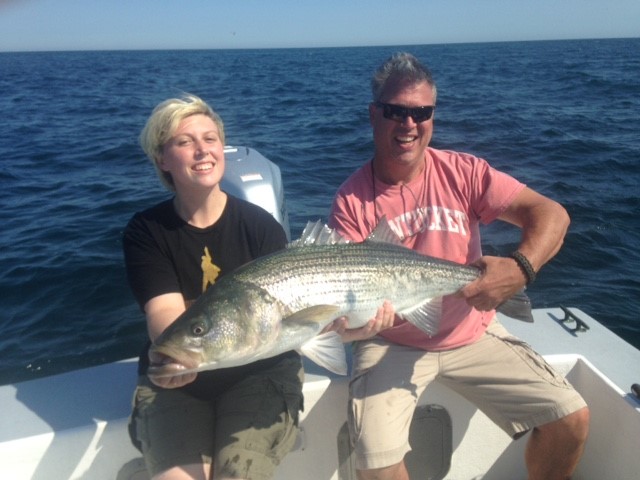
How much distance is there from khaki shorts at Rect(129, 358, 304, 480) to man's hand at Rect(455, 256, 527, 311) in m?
1.11

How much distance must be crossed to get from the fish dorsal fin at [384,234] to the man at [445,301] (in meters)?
0.29

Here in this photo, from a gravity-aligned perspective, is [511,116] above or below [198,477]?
below

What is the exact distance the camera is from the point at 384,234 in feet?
10.2

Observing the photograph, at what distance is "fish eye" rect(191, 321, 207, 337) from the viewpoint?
245cm

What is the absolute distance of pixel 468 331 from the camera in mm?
3387

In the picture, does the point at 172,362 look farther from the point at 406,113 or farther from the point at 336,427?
the point at 406,113

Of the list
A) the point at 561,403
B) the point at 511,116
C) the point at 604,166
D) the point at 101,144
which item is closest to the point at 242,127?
the point at 101,144

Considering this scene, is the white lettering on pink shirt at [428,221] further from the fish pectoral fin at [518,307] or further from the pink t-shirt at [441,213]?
the fish pectoral fin at [518,307]

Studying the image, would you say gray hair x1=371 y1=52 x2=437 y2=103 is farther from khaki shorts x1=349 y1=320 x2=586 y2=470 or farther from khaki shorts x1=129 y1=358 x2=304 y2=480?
khaki shorts x1=129 y1=358 x2=304 y2=480

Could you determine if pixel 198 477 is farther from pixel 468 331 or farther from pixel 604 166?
pixel 604 166

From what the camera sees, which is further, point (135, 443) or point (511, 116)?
point (511, 116)

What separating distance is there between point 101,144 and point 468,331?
1360 centimetres

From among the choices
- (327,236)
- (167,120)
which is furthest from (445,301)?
(167,120)

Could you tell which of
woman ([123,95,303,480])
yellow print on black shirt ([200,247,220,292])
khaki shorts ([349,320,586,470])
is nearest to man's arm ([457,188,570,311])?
khaki shorts ([349,320,586,470])
